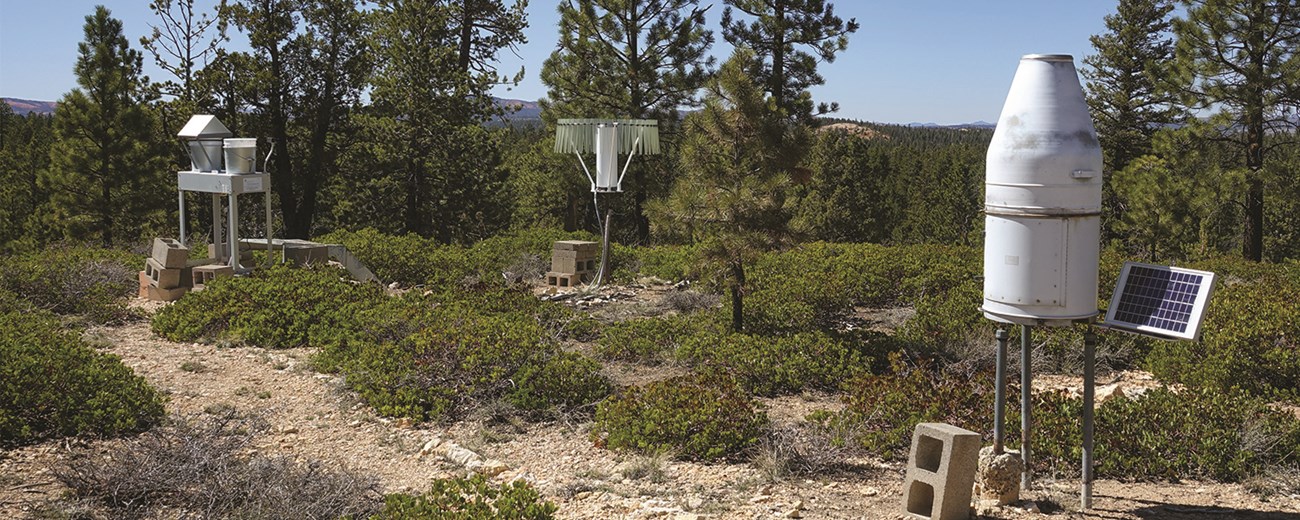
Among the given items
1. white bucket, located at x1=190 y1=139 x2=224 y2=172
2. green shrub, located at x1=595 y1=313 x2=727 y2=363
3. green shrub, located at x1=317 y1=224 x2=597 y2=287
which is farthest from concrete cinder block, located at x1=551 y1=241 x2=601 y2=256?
white bucket, located at x1=190 y1=139 x2=224 y2=172

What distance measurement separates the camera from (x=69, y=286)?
11.2m

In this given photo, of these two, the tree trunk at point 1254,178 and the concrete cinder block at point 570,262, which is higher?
the tree trunk at point 1254,178

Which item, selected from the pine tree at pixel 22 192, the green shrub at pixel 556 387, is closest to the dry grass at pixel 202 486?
the green shrub at pixel 556 387

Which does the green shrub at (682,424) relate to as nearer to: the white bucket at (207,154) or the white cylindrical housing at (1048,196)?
the white cylindrical housing at (1048,196)

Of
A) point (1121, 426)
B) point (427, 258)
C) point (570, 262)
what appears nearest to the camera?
point (1121, 426)

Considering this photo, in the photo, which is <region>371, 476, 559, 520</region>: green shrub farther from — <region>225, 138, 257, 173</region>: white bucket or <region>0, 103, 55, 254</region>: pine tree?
<region>0, 103, 55, 254</region>: pine tree

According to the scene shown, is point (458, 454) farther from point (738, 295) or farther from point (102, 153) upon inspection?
point (102, 153)

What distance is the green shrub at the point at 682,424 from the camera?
6.12m

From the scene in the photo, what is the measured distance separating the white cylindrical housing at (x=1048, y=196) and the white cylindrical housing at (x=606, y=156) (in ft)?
29.2

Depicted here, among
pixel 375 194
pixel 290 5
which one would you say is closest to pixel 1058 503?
pixel 375 194

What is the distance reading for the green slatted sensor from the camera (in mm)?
13359

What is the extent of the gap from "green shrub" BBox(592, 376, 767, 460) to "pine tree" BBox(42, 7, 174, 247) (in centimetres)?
1789

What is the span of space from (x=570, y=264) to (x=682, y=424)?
27.0 ft

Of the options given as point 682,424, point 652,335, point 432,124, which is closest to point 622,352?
point 652,335
